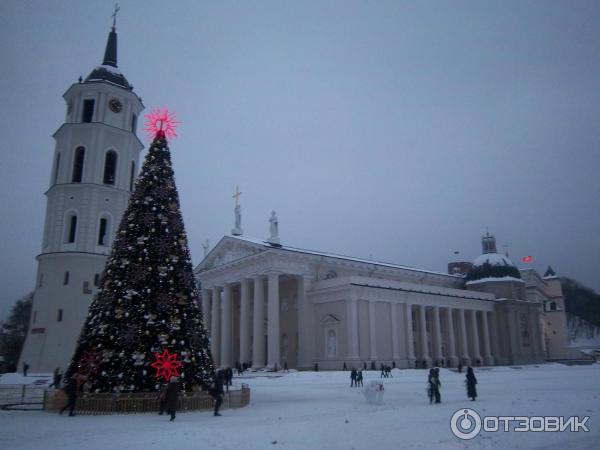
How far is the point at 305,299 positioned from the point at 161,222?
1260 inches

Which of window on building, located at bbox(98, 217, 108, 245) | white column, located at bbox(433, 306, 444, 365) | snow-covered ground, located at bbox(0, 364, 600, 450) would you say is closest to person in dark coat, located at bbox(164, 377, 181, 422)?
snow-covered ground, located at bbox(0, 364, 600, 450)

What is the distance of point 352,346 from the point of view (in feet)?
140

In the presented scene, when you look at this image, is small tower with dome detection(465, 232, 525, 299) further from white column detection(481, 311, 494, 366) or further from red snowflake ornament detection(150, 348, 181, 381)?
red snowflake ornament detection(150, 348, 181, 381)

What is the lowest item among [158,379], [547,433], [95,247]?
[547,433]

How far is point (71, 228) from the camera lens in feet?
125

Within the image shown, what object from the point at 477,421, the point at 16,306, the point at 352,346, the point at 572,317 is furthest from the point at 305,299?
the point at 572,317

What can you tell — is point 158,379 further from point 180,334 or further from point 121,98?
point 121,98

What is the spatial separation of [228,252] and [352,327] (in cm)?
1726

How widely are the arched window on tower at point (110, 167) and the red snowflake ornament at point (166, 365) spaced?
93.9 ft

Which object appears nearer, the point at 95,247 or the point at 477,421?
the point at 477,421

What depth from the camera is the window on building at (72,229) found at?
37875 mm

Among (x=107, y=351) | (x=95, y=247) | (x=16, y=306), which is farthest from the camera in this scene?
(x=16, y=306)

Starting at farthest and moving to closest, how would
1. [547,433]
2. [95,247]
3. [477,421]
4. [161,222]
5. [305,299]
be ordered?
[305,299]
[95,247]
[161,222]
[477,421]
[547,433]

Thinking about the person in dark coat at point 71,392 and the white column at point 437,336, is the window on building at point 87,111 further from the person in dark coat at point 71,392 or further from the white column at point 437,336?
the white column at point 437,336
